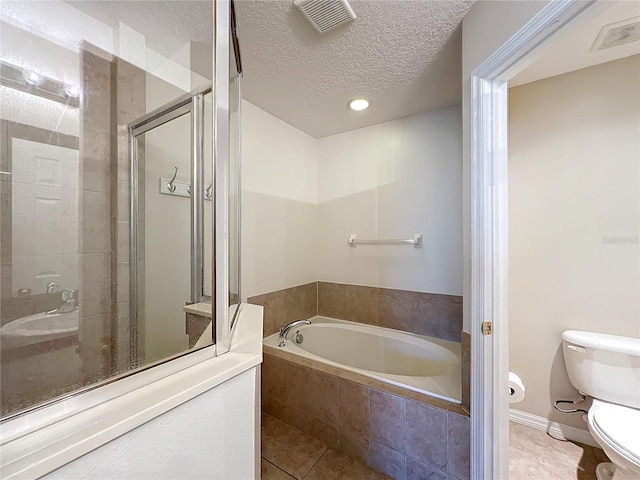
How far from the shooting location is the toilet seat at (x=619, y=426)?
1003mm

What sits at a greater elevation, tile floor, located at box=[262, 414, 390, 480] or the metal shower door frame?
the metal shower door frame

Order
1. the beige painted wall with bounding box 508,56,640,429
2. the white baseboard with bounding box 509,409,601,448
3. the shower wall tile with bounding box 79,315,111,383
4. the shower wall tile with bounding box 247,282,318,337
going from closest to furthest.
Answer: the shower wall tile with bounding box 79,315,111,383
the beige painted wall with bounding box 508,56,640,429
the white baseboard with bounding box 509,409,601,448
the shower wall tile with bounding box 247,282,318,337

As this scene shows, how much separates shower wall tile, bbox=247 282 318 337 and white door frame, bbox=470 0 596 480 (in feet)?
4.73

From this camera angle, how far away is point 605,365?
1353 mm

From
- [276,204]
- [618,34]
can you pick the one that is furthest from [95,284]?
[618,34]

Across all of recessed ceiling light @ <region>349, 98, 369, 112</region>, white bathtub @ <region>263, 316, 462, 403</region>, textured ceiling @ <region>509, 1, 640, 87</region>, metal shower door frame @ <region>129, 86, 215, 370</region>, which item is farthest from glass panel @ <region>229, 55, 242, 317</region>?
textured ceiling @ <region>509, 1, 640, 87</region>

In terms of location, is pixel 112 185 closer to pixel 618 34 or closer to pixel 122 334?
pixel 122 334

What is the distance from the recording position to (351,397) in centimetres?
142

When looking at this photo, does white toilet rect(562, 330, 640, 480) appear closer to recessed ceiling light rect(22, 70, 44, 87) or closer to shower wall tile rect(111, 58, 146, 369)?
shower wall tile rect(111, 58, 146, 369)

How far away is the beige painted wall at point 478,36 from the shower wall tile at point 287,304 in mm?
1407

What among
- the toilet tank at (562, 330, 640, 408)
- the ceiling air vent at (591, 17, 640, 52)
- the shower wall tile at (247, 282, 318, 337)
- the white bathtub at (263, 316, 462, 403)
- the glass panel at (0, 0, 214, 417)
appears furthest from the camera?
the shower wall tile at (247, 282, 318, 337)

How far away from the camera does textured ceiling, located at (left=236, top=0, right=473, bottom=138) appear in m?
1.15

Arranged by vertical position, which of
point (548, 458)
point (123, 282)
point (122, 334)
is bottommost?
point (548, 458)

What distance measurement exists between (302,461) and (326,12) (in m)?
2.26
